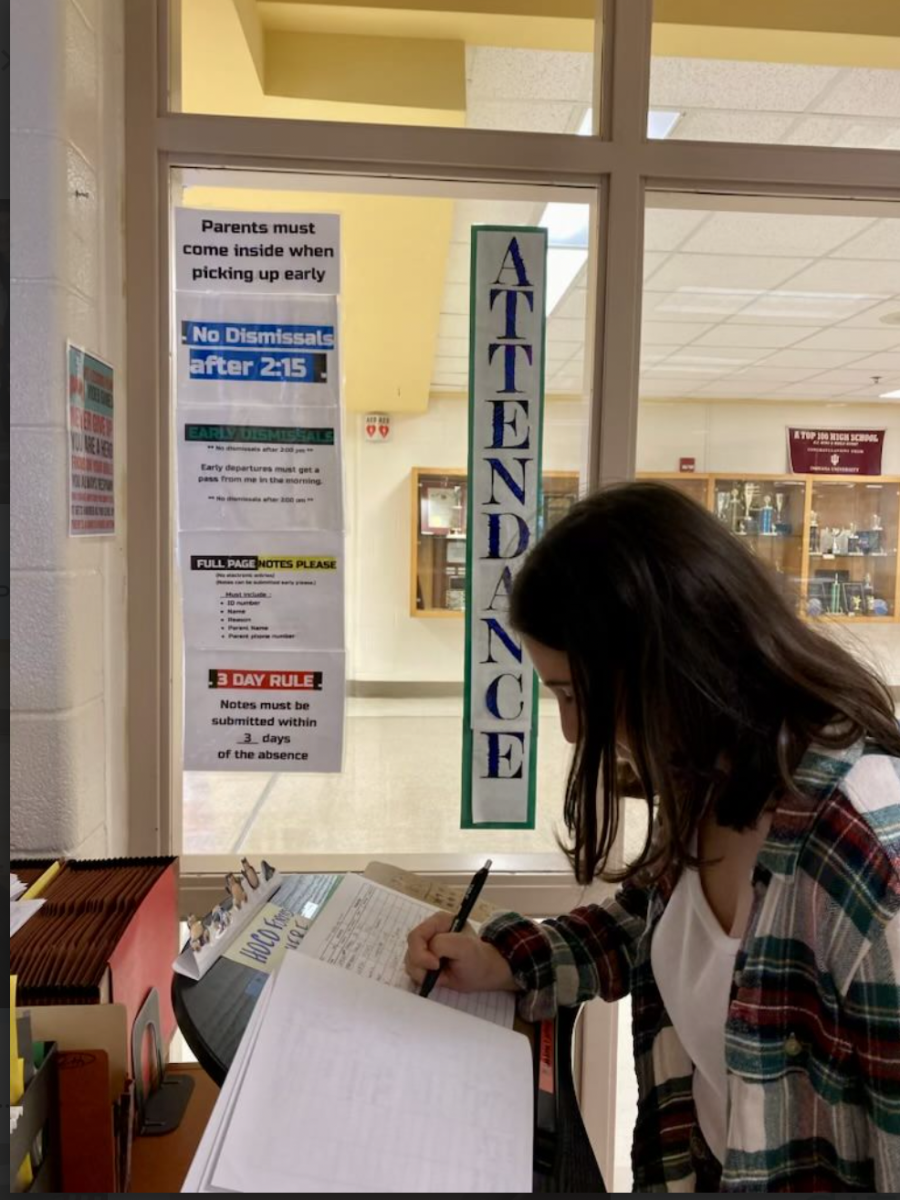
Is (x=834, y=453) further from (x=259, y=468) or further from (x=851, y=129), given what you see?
(x=259, y=468)

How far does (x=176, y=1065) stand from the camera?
3.49ft

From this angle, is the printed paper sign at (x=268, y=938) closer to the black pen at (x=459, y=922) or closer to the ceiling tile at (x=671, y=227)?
the black pen at (x=459, y=922)

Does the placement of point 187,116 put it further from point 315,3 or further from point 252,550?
point 252,550

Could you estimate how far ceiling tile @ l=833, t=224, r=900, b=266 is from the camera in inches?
141

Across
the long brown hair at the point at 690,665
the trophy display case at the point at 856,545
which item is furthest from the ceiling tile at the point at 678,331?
the long brown hair at the point at 690,665

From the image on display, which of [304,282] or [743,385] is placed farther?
[743,385]

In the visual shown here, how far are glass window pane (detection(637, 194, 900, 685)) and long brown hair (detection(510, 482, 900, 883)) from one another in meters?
0.10

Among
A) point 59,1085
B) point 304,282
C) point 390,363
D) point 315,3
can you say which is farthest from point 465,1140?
point 390,363

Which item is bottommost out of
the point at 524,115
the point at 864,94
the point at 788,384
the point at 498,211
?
the point at 498,211

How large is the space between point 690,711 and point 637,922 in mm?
339

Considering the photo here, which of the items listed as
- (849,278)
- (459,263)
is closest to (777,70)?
(459,263)

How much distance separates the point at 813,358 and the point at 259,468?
195 inches

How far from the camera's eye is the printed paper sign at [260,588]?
4.86ft

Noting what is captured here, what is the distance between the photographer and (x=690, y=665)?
2.58 feet
